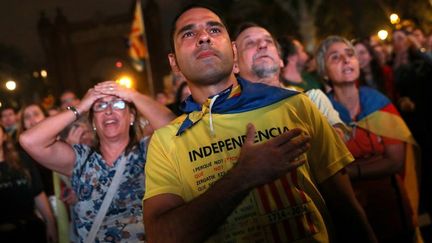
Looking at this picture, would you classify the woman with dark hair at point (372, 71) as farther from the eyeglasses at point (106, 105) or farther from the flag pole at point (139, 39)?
the flag pole at point (139, 39)

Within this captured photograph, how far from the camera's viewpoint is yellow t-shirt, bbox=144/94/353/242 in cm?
194

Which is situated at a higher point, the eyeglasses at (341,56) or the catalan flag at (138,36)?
the catalan flag at (138,36)

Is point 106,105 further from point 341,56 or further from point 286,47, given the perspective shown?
point 286,47

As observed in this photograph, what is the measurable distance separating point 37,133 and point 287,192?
2218 mm

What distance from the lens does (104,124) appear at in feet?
11.9

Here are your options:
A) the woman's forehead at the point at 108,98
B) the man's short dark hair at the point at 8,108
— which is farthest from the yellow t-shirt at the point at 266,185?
the man's short dark hair at the point at 8,108

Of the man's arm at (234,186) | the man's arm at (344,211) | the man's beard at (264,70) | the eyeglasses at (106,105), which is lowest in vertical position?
the man's arm at (344,211)

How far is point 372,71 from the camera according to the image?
5.79 m

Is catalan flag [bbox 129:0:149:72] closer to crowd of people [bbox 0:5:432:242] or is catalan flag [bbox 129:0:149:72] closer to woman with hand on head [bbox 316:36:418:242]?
crowd of people [bbox 0:5:432:242]

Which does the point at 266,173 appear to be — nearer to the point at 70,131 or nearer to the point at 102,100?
the point at 102,100

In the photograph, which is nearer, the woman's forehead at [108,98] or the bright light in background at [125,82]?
the woman's forehead at [108,98]

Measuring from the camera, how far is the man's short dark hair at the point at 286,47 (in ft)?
15.9

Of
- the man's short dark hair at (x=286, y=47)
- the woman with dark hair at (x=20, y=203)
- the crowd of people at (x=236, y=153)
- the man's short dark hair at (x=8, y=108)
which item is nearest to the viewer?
the crowd of people at (x=236, y=153)

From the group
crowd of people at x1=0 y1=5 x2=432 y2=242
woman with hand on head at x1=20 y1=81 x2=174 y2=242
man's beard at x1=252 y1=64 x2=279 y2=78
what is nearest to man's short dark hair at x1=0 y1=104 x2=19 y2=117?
crowd of people at x1=0 y1=5 x2=432 y2=242
